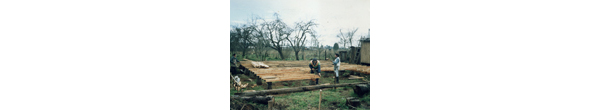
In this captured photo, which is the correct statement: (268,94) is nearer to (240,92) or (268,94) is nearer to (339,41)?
(240,92)

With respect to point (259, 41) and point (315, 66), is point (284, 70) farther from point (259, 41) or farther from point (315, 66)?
point (259, 41)

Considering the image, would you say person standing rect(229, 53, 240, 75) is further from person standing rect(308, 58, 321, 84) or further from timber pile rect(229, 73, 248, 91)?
Answer: person standing rect(308, 58, 321, 84)

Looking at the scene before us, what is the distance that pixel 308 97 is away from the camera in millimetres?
3885

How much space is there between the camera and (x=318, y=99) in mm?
3908

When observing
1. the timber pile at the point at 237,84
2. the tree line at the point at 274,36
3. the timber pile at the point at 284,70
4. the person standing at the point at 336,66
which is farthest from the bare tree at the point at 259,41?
the person standing at the point at 336,66

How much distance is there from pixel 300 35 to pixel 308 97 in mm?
771

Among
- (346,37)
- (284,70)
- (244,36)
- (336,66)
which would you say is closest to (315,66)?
(336,66)

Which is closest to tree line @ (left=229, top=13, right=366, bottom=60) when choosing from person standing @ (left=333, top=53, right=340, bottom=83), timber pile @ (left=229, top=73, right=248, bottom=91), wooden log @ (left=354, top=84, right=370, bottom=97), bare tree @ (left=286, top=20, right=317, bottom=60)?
bare tree @ (left=286, top=20, right=317, bottom=60)

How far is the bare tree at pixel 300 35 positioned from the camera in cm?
384

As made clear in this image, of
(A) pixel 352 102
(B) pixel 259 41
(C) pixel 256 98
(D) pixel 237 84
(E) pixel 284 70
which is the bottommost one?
(A) pixel 352 102

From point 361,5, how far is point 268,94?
164 cm

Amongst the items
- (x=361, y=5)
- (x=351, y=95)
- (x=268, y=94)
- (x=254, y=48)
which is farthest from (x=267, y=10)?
(x=351, y=95)

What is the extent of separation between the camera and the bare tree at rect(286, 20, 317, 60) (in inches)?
151

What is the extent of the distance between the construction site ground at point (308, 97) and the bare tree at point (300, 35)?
44 cm
